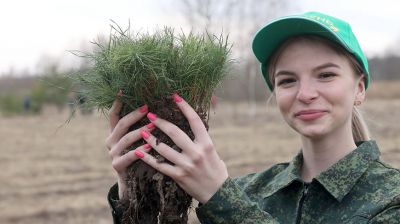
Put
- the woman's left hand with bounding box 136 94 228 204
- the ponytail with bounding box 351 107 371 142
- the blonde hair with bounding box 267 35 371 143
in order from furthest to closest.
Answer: the ponytail with bounding box 351 107 371 142 → the blonde hair with bounding box 267 35 371 143 → the woman's left hand with bounding box 136 94 228 204

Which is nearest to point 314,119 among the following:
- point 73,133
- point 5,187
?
point 5,187

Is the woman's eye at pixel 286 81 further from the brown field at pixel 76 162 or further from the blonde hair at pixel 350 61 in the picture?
the brown field at pixel 76 162

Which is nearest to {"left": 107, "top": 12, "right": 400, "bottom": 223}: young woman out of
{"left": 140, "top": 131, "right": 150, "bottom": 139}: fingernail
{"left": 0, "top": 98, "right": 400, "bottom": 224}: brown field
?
{"left": 140, "top": 131, "right": 150, "bottom": 139}: fingernail

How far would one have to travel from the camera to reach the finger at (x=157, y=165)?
176cm

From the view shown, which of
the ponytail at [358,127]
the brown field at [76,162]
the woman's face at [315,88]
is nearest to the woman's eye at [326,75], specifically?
the woman's face at [315,88]

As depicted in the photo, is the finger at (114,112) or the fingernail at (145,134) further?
the finger at (114,112)

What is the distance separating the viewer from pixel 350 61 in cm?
199

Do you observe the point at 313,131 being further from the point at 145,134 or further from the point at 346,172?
the point at 145,134

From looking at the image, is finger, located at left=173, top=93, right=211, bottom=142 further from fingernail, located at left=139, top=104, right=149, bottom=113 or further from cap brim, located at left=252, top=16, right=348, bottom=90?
cap brim, located at left=252, top=16, right=348, bottom=90

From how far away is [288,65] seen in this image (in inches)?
78.5

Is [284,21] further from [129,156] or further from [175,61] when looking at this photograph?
[129,156]

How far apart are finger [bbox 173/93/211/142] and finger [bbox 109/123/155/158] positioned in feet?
0.40

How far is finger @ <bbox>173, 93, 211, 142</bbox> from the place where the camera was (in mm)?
1771

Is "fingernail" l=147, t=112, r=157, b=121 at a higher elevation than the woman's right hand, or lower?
higher
